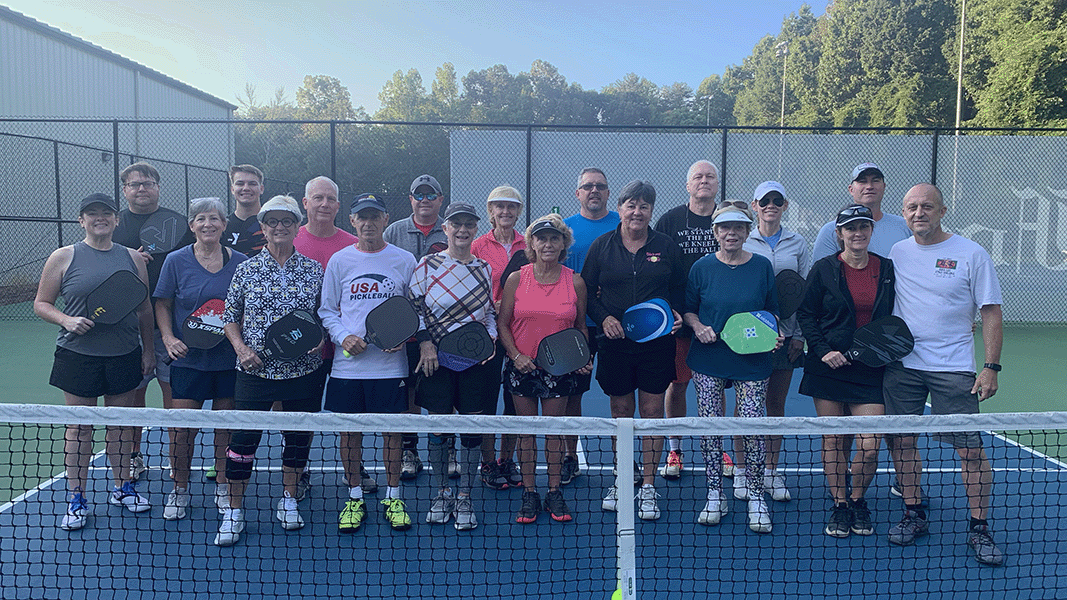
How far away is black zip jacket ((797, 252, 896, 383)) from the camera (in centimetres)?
375

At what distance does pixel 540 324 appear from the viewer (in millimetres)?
3873

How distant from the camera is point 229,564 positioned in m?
3.46

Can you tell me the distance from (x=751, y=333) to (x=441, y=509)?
189 centimetres

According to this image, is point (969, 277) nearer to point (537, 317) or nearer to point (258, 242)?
→ point (537, 317)

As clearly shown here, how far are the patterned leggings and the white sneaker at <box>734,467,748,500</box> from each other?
0.19m

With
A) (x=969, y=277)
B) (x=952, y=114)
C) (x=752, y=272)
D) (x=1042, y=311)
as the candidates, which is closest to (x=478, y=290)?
(x=752, y=272)

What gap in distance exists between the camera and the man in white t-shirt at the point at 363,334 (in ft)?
12.3

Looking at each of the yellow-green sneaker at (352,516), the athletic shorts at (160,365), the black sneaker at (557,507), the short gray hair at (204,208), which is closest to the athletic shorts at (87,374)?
the athletic shorts at (160,365)

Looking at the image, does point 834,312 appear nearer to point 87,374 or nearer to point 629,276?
point 629,276

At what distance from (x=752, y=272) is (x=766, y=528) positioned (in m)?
1.33

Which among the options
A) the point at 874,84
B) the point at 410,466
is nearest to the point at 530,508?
the point at 410,466

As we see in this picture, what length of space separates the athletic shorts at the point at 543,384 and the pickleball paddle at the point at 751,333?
84 cm

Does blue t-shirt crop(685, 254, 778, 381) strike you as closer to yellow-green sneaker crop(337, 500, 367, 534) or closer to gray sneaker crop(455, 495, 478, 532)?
gray sneaker crop(455, 495, 478, 532)

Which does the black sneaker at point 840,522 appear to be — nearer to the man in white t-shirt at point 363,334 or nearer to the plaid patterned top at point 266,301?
the man in white t-shirt at point 363,334
